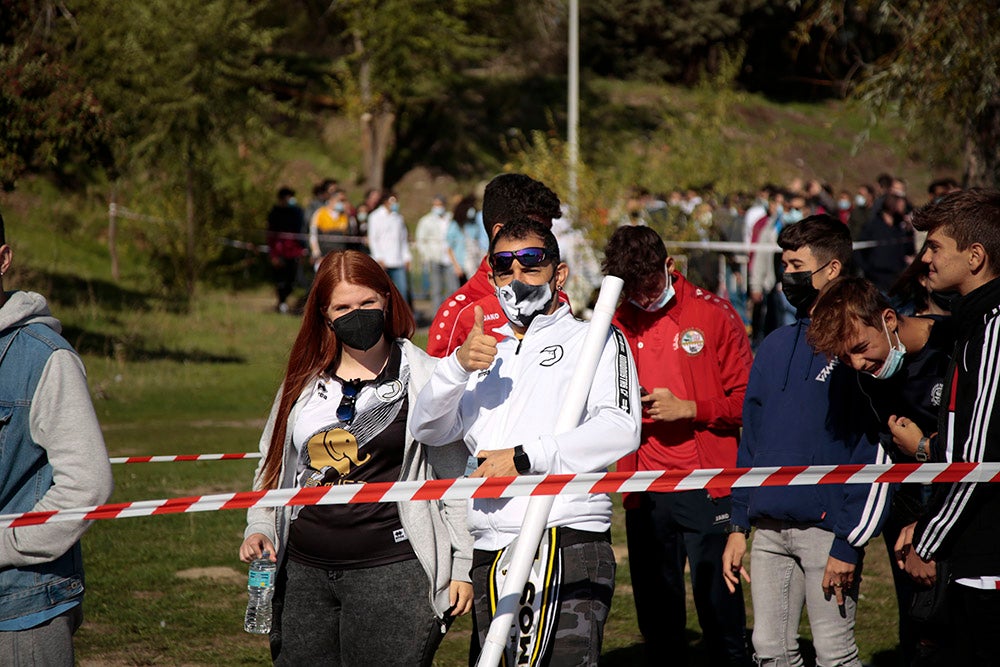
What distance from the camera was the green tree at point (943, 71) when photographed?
444 inches

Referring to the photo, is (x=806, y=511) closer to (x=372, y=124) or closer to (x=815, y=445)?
(x=815, y=445)

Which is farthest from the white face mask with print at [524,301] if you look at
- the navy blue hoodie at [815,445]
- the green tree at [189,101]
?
the green tree at [189,101]

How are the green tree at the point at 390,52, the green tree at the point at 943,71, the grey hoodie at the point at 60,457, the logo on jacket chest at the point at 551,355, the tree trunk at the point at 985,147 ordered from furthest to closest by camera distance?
the green tree at the point at 390,52
the tree trunk at the point at 985,147
the green tree at the point at 943,71
the logo on jacket chest at the point at 551,355
the grey hoodie at the point at 60,457

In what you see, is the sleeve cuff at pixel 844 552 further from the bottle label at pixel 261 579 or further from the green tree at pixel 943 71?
the green tree at pixel 943 71

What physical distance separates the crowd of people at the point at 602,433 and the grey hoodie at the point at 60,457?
2.36 ft

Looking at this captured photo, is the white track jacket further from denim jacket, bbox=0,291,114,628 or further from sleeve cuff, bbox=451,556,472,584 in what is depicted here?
denim jacket, bbox=0,291,114,628

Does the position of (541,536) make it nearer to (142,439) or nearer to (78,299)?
(142,439)

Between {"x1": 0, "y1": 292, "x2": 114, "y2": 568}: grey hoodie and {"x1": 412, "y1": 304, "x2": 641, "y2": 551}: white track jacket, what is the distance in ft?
3.29

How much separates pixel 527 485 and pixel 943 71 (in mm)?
9697

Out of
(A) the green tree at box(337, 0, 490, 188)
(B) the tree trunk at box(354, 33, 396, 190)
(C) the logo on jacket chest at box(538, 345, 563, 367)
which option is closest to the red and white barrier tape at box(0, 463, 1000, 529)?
(C) the logo on jacket chest at box(538, 345, 563, 367)

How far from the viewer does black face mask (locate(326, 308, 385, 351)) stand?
407 centimetres

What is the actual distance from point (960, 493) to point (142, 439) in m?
9.28

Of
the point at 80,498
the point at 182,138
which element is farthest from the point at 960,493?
the point at 182,138

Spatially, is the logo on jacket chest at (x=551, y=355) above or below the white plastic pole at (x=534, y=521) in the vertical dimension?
above
